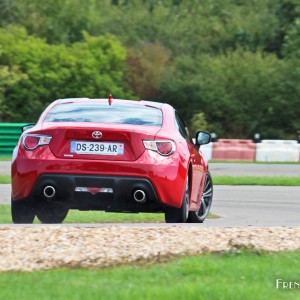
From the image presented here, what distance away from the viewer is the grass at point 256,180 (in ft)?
64.5

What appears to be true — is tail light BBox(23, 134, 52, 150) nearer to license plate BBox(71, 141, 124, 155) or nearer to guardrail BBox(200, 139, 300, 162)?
license plate BBox(71, 141, 124, 155)

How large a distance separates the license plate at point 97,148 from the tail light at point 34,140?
0.83 ft

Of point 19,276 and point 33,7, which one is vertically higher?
point 33,7

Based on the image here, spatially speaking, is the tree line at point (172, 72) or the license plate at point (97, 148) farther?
the tree line at point (172, 72)

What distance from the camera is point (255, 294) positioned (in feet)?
21.4

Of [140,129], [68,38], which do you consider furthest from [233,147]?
[68,38]

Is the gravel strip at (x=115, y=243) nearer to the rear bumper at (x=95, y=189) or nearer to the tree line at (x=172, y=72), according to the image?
the rear bumper at (x=95, y=189)

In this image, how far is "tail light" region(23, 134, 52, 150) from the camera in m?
10.5

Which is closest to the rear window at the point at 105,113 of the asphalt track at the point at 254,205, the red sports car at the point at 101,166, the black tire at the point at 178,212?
the red sports car at the point at 101,166

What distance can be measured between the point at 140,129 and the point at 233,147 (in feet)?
67.9

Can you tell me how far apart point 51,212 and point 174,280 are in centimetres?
416

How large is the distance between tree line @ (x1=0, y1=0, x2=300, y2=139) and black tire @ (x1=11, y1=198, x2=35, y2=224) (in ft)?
114

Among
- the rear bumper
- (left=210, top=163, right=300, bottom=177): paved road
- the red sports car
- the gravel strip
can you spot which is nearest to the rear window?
the red sports car

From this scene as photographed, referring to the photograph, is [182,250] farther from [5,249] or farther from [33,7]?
[33,7]
